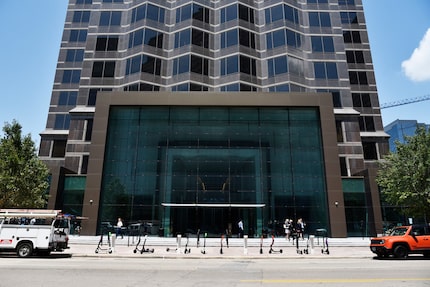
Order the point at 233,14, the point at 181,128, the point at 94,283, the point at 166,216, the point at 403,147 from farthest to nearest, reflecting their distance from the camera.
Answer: the point at 233,14
the point at 181,128
the point at 166,216
the point at 403,147
the point at 94,283

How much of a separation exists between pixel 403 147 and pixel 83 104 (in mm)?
35998

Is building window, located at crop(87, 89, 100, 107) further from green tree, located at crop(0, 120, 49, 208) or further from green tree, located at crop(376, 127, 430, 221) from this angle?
green tree, located at crop(376, 127, 430, 221)

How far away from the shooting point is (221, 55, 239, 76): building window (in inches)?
1503

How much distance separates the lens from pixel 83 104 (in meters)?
38.8

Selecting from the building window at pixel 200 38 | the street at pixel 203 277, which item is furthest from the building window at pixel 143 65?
the street at pixel 203 277

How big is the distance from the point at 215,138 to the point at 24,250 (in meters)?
18.4

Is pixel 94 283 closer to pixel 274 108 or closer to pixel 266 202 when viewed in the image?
pixel 266 202

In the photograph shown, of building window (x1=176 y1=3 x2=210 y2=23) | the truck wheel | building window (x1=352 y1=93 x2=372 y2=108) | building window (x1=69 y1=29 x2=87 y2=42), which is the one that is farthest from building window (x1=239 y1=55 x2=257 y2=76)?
the truck wheel

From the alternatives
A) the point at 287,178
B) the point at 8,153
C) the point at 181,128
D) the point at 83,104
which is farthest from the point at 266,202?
the point at 83,104

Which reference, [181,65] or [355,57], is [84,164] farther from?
[355,57]

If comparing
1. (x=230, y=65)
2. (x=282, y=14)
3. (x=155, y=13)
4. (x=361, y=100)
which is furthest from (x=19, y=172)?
(x=361, y=100)

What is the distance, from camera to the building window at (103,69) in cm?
3972

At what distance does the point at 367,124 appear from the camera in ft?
136

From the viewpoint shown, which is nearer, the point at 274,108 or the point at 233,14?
the point at 274,108
